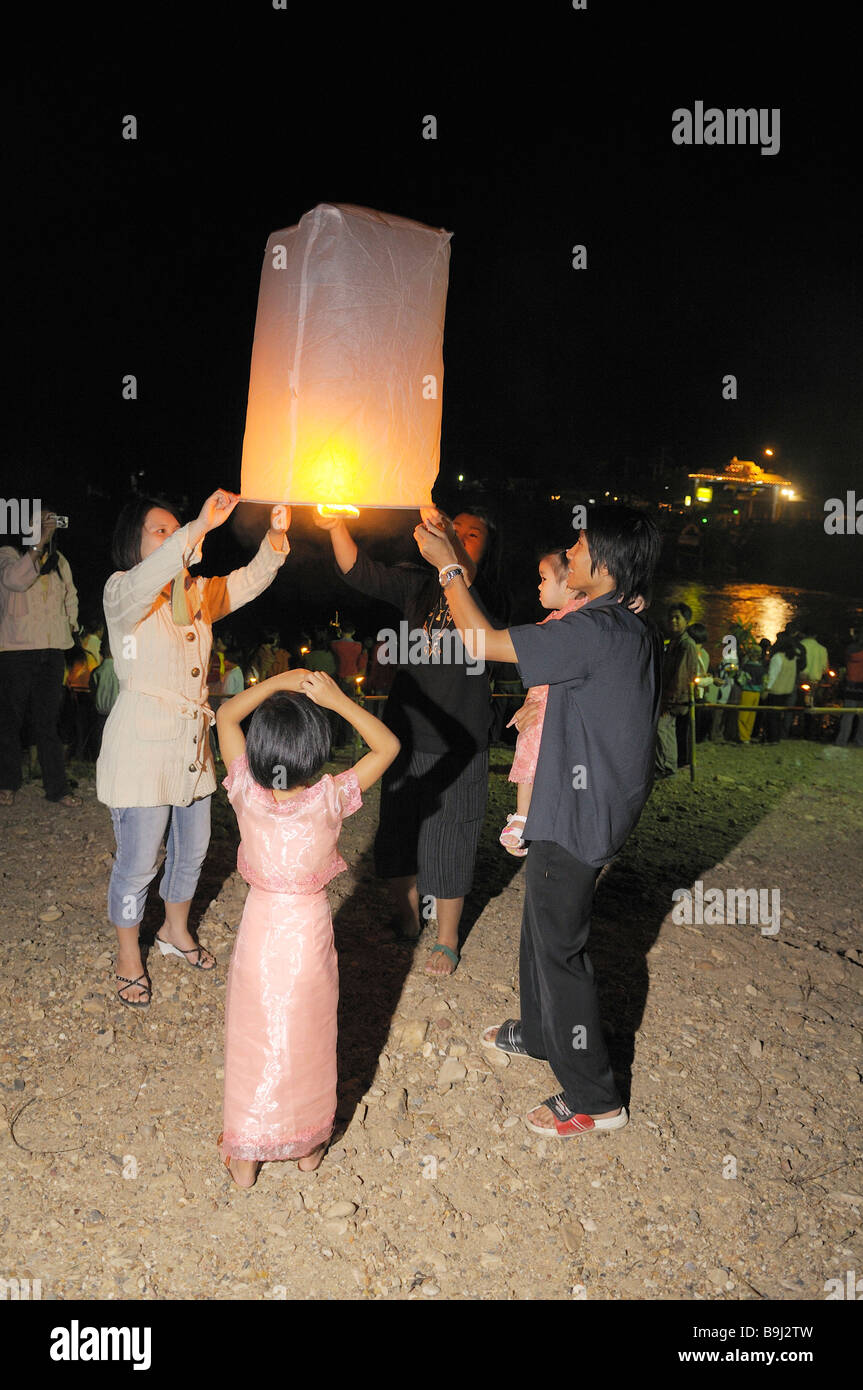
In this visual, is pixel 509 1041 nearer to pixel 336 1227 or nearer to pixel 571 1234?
pixel 571 1234

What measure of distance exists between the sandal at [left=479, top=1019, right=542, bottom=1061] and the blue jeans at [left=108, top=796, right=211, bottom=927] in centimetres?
156

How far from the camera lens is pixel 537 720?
4344 millimetres

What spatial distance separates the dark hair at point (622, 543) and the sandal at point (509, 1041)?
199 cm

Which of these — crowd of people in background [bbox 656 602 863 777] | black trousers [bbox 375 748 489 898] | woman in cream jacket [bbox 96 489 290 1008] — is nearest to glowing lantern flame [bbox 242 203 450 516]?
woman in cream jacket [bbox 96 489 290 1008]

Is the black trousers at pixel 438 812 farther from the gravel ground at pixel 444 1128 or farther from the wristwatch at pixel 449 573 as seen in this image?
the wristwatch at pixel 449 573

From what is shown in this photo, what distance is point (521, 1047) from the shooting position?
401 cm

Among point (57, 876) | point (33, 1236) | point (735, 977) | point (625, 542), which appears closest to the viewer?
point (33, 1236)

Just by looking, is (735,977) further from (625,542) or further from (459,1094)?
(625,542)

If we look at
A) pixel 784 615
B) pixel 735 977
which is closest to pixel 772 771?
pixel 735 977

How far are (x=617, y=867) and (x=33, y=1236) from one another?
14.9 ft

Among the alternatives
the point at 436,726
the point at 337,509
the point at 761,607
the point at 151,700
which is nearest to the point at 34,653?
the point at 151,700

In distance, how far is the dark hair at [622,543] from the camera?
3.14 m

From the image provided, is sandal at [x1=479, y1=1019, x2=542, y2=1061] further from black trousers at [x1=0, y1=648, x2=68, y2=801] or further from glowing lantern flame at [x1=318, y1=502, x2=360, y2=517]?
black trousers at [x1=0, y1=648, x2=68, y2=801]

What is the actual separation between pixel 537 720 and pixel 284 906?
67.7 inches
